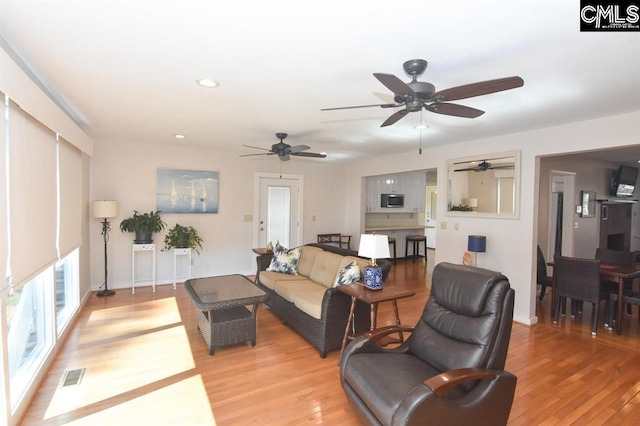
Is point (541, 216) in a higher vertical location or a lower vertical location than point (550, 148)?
lower

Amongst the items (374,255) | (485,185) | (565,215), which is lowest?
(374,255)

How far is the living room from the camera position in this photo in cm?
328

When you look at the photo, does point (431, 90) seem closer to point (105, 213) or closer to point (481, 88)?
point (481, 88)

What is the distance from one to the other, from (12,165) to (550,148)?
511 cm

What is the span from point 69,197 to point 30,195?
121 cm

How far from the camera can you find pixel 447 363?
2080 millimetres

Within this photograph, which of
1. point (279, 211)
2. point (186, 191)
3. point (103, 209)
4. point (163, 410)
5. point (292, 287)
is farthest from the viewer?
point (279, 211)

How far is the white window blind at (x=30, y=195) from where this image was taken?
2.03 meters

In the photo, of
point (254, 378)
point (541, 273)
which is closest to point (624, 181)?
point (541, 273)

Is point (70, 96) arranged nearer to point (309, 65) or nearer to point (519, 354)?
point (309, 65)

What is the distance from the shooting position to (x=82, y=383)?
2586 millimetres

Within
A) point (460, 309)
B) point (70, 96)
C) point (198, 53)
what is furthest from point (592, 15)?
point (70, 96)

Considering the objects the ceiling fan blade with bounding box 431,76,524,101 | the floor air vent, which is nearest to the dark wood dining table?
the ceiling fan blade with bounding box 431,76,524,101

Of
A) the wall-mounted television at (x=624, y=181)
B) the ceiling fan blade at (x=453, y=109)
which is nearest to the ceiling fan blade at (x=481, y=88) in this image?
the ceiling fan blade at (x=453, y=109)
